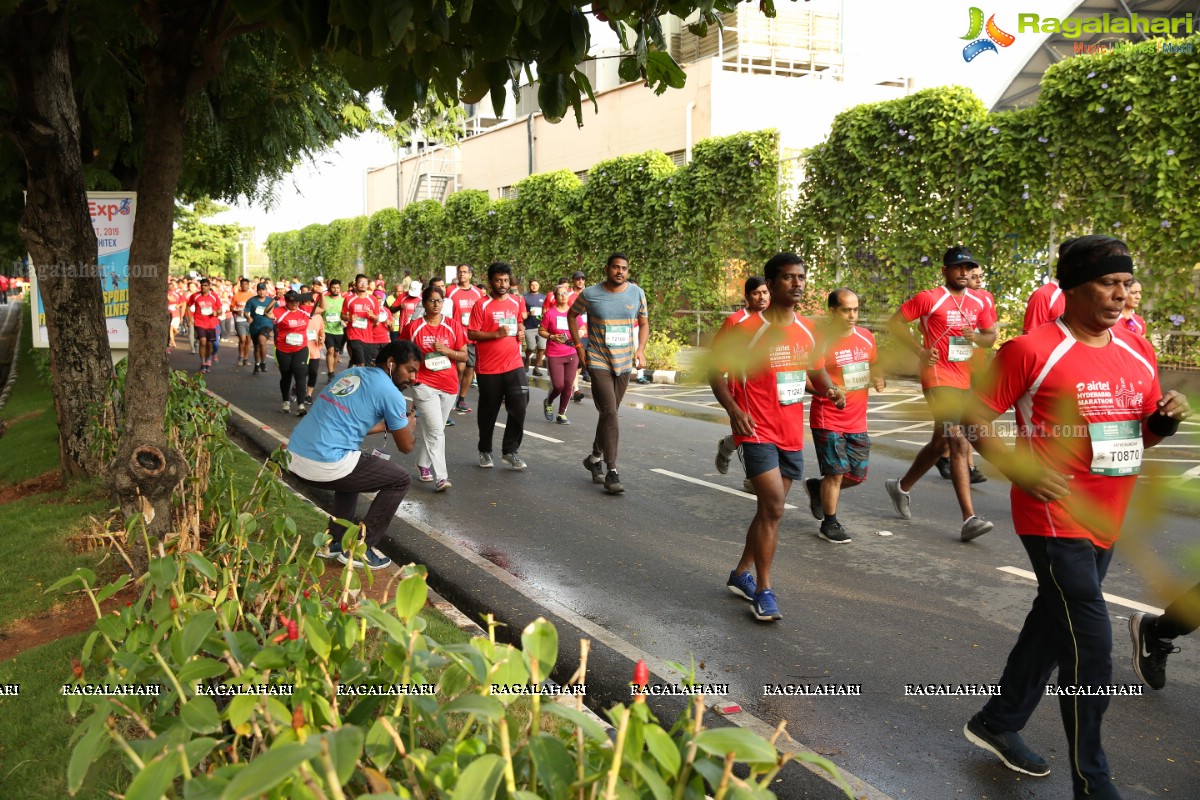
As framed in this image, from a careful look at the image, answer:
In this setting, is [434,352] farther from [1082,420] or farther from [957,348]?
[1082,420]

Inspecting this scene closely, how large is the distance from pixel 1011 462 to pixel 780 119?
2615cm

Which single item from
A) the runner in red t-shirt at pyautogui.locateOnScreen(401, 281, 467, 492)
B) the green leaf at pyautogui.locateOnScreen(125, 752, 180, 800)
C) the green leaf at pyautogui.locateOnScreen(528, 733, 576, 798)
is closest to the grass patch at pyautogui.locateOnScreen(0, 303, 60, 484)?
the runner in red t-shirt at pyautogui.locateOnScreen(401, 281, 467, 492)

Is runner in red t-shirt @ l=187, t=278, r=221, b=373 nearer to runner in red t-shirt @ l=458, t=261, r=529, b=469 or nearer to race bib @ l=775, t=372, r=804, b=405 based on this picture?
runner in red t-shirt @ l=458, t=261, r=529, b=469

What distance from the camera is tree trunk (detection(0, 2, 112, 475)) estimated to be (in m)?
7.09

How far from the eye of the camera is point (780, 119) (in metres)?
28.3

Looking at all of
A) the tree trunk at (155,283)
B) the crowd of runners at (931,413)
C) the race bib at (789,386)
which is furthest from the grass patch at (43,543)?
the race bib at (789,386)

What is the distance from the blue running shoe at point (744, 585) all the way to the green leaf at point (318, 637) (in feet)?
11.1

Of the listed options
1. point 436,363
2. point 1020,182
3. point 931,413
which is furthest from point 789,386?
point 1020,182

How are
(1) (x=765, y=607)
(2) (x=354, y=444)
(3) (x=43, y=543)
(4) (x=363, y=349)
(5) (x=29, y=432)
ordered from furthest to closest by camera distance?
1. (4) (x=363, y=349)
2. (5) (x=29, y=432)
3. (3) (x=43, y=543)
4. (2) (x=354, y=444)
5. (1) (x=765, y=607)

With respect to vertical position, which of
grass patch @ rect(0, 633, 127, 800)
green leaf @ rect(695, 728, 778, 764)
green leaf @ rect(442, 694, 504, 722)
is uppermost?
green leaf @ rect(442, 694, 504, 722)

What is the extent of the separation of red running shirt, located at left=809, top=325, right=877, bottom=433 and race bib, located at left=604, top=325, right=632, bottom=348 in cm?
226

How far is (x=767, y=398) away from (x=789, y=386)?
162mm

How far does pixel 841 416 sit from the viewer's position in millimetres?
7305

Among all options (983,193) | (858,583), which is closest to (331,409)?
(858,583)
